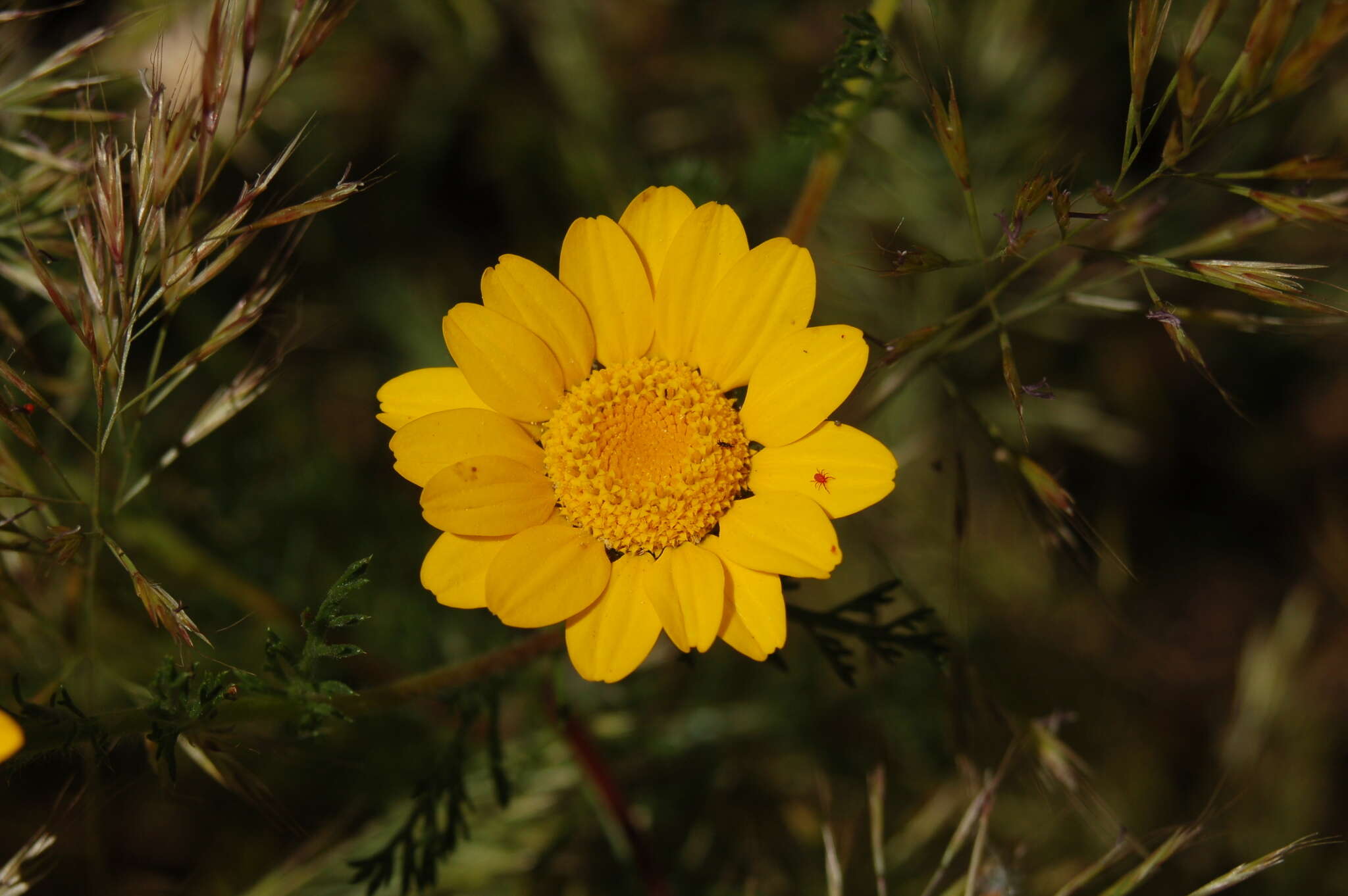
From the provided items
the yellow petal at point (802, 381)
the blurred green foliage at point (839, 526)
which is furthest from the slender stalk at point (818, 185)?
the yellow petal at point (802, 381)

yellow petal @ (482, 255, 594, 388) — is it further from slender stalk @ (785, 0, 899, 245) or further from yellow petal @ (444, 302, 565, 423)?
slender stalk @ (785, 0, 899, 245)

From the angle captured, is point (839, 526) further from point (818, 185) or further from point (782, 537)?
point (782, 537)

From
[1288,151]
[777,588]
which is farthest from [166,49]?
[1288,151]

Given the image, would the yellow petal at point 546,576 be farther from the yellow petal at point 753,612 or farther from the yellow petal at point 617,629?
the yellow petal at point 753,612

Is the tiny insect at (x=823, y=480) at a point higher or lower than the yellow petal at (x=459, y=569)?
higher

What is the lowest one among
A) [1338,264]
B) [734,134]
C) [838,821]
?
[838,821]

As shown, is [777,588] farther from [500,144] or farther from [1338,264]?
[1338,264]
